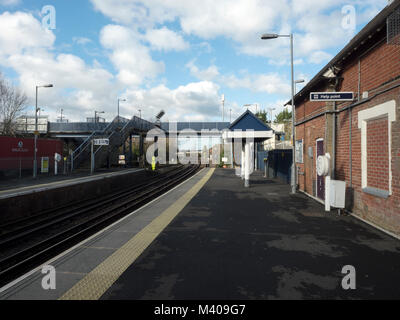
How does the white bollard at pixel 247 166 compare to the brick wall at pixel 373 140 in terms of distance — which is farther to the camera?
the white bollard at pixel 247 166

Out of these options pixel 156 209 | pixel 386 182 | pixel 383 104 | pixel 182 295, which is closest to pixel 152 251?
pixel 182 295

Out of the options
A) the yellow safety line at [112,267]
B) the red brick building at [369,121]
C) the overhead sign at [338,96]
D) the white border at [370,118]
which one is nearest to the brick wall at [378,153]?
the red brick building at [369,121]

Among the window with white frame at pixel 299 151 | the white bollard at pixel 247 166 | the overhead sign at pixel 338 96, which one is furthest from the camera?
the white bollard at pixel 247 166

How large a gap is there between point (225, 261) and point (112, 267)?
1825 mm

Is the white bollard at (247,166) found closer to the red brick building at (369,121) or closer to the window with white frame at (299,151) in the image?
the window with white frame at (299,151)

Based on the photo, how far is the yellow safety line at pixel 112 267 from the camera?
10.9ft

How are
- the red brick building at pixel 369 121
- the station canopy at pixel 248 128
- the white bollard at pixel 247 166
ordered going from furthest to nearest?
the white bollard at pixel 247 166
the station canopy at pixel 248 128
the red brick building at pixel 369 121

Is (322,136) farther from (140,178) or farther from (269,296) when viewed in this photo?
(140,178)

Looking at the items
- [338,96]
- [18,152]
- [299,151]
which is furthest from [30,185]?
[338,96]

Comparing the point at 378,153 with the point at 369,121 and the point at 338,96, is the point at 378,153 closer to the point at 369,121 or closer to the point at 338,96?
the point at 369,121

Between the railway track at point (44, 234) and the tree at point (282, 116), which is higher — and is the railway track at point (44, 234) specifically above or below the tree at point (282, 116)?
below

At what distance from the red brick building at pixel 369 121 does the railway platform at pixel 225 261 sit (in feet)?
2.67

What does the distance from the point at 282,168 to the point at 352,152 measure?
932cm

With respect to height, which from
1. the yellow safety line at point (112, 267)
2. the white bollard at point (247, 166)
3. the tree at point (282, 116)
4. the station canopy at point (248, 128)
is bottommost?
the yellow safety line at point (112, 267)
